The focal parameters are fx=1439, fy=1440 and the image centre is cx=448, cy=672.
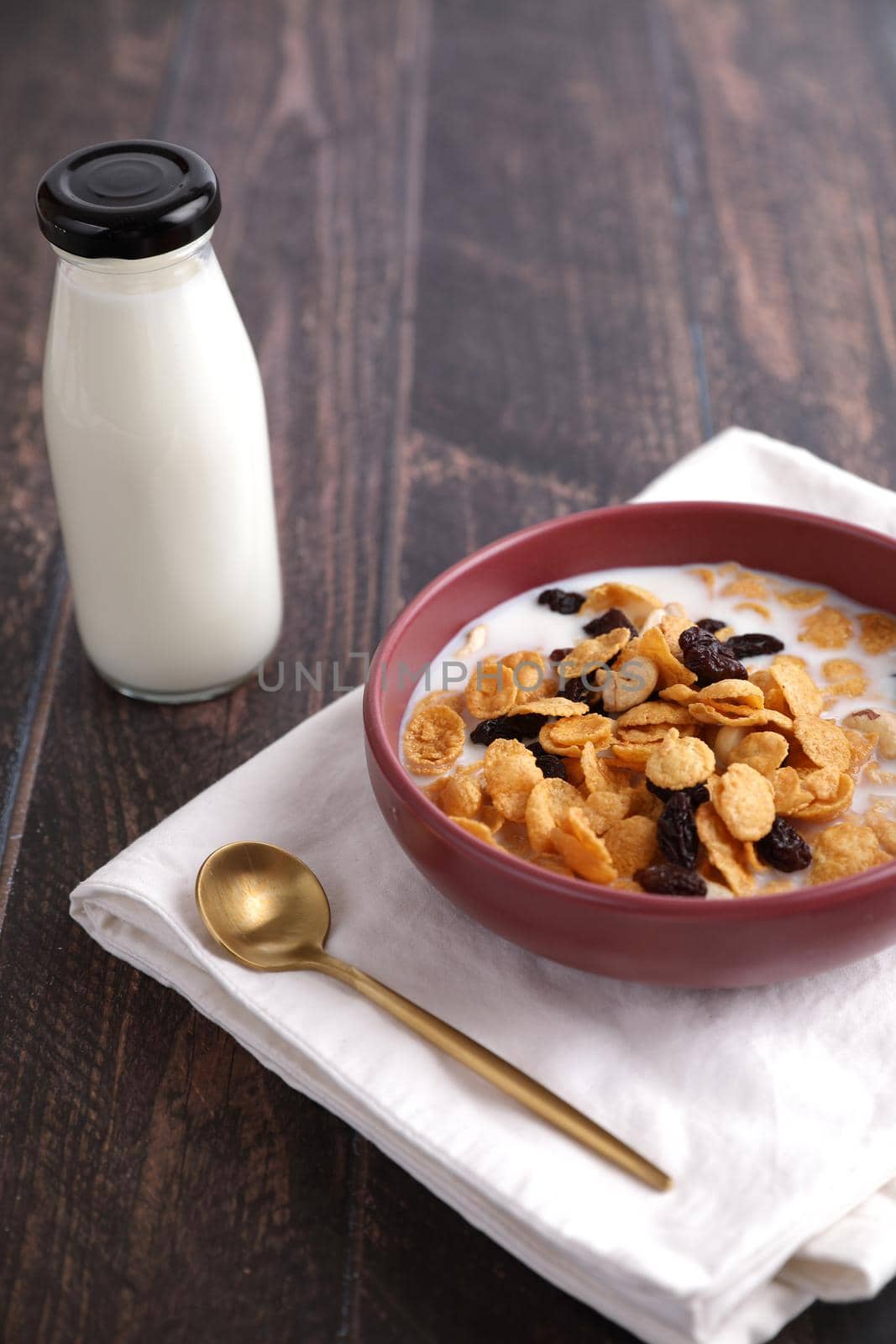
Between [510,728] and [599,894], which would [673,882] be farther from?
[510,728]

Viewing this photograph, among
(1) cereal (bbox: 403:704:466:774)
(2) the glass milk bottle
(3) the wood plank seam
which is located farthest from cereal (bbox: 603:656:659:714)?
(3) the wood plank seam

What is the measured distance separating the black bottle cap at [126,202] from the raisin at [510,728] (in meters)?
0.38

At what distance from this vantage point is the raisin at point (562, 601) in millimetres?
1105

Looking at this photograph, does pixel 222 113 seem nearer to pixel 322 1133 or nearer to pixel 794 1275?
pixel 322 1133

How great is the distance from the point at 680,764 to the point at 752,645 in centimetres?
18

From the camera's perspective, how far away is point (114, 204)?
3.11 feet

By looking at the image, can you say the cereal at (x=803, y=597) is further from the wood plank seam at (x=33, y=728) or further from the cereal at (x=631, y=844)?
the wood plank seam at (x=33, y=728)

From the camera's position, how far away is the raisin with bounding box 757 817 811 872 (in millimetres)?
870

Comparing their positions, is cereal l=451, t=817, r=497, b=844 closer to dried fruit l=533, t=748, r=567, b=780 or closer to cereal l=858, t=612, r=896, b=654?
dried fruit l=533, t=748, r=567, b=780

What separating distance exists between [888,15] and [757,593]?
1390 millimetres

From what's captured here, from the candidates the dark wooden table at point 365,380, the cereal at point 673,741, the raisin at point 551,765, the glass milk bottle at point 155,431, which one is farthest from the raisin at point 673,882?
the glass milk bottle at point 155,431

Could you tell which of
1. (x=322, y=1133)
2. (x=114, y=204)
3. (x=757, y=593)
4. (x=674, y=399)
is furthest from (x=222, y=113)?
(x=322, y=1133)

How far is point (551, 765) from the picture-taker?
3.12 feet

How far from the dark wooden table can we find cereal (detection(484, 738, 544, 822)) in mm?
223
